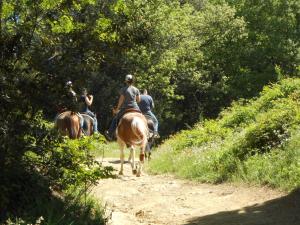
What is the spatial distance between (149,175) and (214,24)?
28.0m

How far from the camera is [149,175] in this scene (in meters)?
14.4

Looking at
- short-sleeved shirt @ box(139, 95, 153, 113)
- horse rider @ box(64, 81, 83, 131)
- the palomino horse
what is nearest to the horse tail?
the palomino horse

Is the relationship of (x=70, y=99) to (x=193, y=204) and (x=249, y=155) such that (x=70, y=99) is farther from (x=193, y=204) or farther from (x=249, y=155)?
(x=249, y=155)

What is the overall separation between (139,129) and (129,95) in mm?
1003

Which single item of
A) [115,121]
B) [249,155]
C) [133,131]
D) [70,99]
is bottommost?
[70,99]

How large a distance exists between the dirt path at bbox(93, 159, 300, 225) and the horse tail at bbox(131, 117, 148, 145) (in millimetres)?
1852

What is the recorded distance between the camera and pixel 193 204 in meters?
9.85

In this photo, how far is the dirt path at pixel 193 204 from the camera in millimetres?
8273

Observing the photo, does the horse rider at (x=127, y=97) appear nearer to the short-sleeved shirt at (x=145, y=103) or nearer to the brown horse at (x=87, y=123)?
the short-sleeved shirt at (x=145, y=103)

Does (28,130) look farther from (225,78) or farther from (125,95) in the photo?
(225,78)

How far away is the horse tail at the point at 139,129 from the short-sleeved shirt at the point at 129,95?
515 millimetres

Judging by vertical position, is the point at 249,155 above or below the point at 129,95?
below

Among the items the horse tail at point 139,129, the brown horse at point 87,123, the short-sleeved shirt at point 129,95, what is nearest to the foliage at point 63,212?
the horse tail at point 139,129

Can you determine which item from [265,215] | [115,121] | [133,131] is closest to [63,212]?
[265,215]
